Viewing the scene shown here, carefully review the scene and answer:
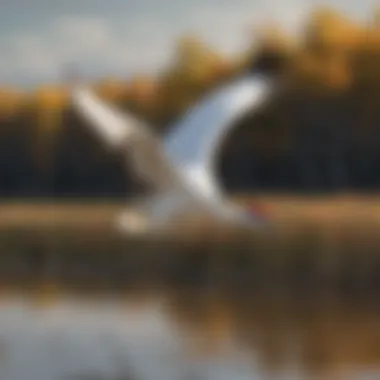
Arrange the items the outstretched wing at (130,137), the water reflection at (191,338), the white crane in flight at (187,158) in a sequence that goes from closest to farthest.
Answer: the water reflection at (191,338) → the outstretched wing at (130,137) → the white crane in flight at (187,158)

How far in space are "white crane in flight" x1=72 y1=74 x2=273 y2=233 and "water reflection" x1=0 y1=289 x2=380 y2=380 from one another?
0.26 meters

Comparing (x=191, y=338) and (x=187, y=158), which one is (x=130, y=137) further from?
(x=191, y=338)

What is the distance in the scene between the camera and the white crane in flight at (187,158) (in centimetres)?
326

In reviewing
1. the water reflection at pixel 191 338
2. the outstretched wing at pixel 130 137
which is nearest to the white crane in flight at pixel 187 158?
the outstretched wing at pixel 130 137

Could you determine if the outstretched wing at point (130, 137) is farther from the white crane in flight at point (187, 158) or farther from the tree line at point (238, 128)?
the tree line at point (238, 128)

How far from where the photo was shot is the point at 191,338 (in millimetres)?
2748

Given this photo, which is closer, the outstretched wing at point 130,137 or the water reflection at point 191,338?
the water reflection at point 191,338

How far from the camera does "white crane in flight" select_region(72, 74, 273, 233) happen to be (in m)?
3.26

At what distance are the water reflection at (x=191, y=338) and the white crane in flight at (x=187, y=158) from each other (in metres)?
0.26

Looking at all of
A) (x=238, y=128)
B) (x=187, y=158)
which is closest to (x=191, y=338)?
(x=187, y=158)

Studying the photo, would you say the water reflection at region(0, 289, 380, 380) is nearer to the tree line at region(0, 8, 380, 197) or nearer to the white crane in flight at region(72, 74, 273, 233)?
the white crane in flight at region(72, 74, 273, 233)

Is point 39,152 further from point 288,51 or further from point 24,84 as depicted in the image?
point 288,51

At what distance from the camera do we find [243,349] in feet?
8.59

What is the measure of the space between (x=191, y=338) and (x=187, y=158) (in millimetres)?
718
